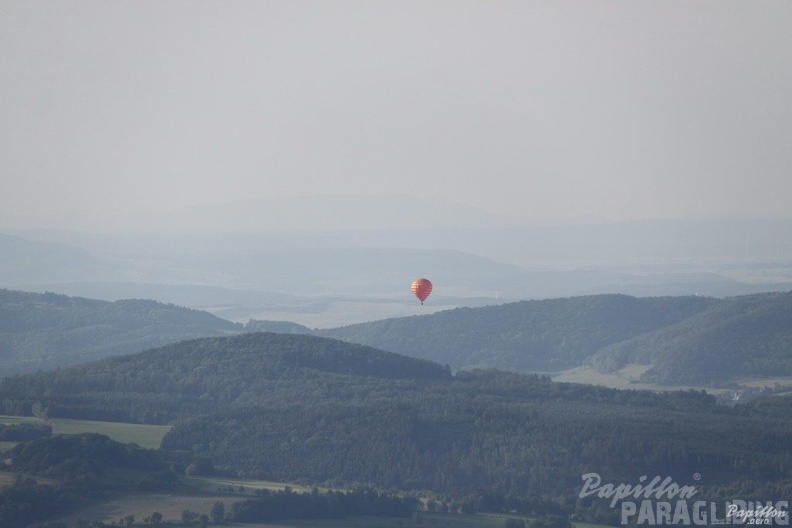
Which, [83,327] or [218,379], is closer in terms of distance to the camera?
[218,379]

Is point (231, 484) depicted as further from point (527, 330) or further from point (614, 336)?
point (614, 336)

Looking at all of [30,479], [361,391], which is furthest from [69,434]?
[361,391]

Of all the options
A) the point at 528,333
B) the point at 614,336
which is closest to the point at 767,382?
the point at 614,336

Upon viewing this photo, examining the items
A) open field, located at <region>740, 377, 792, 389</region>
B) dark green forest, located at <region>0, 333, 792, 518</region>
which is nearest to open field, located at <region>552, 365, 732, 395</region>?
open field, located at <region>740, 377, 792, 389</region>

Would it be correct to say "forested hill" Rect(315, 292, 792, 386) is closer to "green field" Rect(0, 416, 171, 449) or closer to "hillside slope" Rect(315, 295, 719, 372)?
"hillside slope" Rect(315, 295, 719, 372)

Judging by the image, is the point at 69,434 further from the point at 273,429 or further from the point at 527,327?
the point at 527,327
